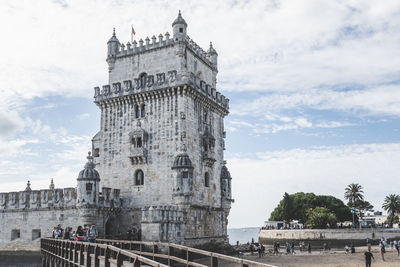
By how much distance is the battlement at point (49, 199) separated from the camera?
33.9 meters

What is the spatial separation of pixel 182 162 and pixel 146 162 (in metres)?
3.99

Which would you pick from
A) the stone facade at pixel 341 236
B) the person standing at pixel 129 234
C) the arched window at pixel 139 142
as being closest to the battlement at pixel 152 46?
the arched window at pixel 139 142

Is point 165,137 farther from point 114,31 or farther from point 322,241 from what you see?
point 322,241

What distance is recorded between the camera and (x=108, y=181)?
36.9 metres

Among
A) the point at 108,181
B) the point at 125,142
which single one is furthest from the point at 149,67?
the point at 108,181

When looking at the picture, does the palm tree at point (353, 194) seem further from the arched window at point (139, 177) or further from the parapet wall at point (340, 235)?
the arched window at point (139, 177)

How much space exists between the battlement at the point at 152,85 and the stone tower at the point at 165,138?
0.29 feet

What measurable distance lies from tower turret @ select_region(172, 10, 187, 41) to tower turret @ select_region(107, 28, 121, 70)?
21.9ft

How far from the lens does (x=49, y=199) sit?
35219 millimetres

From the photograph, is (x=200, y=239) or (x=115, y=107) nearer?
(x=200, y=239)

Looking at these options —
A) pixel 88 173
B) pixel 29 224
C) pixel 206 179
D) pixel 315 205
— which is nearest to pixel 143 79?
pixel 88 173

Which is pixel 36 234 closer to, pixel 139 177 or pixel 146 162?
pixel 139 177

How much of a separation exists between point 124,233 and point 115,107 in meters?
11.6

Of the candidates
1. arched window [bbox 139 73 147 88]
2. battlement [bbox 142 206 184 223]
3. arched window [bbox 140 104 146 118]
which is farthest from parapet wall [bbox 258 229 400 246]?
arched window [bbox 139 73 147 88]
